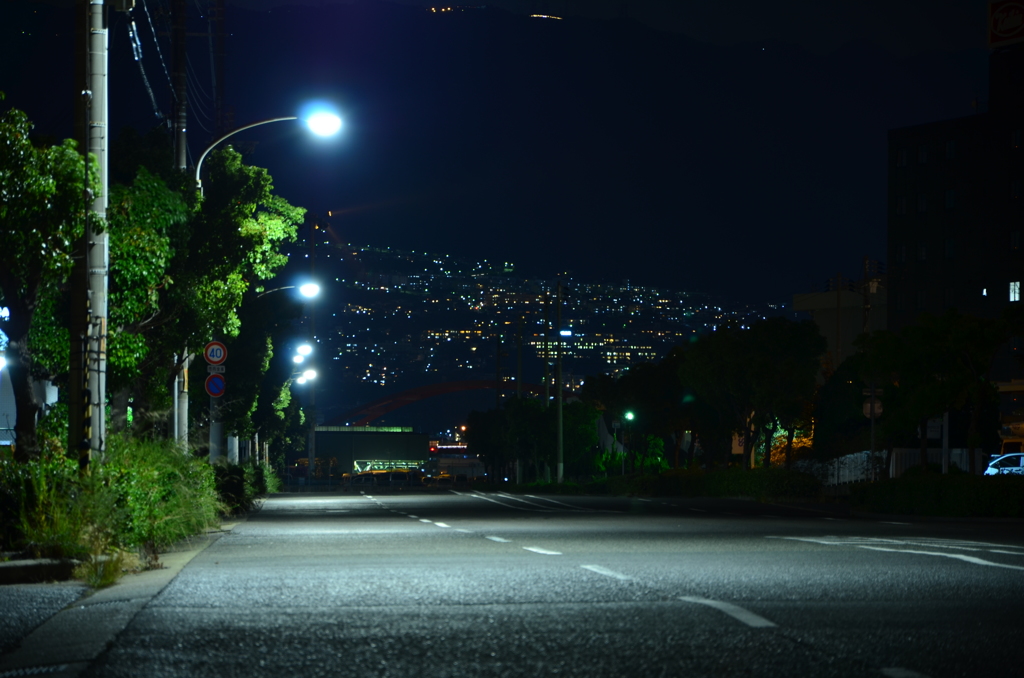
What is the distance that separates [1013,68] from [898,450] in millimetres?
51010

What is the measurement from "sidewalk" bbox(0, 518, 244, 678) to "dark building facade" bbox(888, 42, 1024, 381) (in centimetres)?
8965

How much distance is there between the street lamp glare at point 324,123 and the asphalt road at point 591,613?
1047cm

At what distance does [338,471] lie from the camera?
636ft

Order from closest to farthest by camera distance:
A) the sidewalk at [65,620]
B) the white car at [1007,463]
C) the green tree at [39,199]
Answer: the sidewalk at [65,620]
the green tree at [39,199]
the white car at [1007,463]

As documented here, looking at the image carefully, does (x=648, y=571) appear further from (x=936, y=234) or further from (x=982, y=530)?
(x=936, y=234)

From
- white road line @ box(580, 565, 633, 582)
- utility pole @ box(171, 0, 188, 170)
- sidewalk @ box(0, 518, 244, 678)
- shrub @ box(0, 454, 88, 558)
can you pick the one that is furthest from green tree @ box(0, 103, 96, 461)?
utility pole @ box(171, 0, 188, 170)

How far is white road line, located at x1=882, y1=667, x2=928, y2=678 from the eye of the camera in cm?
635

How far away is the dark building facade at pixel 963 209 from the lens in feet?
319

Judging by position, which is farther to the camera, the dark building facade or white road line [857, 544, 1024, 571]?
the dark building facade

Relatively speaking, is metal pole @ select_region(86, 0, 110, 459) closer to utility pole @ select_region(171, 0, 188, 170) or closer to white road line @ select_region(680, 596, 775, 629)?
white road line @ select_region(680, 596, 775, 629)

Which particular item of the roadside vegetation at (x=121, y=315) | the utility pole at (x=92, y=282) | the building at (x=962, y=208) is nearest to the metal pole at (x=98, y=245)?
the utility pole at (x=92, y=282)

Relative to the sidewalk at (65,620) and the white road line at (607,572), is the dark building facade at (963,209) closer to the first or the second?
the white road line at (607,572)

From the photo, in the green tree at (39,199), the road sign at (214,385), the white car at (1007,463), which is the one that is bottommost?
the white car at (1007,463)

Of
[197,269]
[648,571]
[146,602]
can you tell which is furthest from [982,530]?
[146,602]
